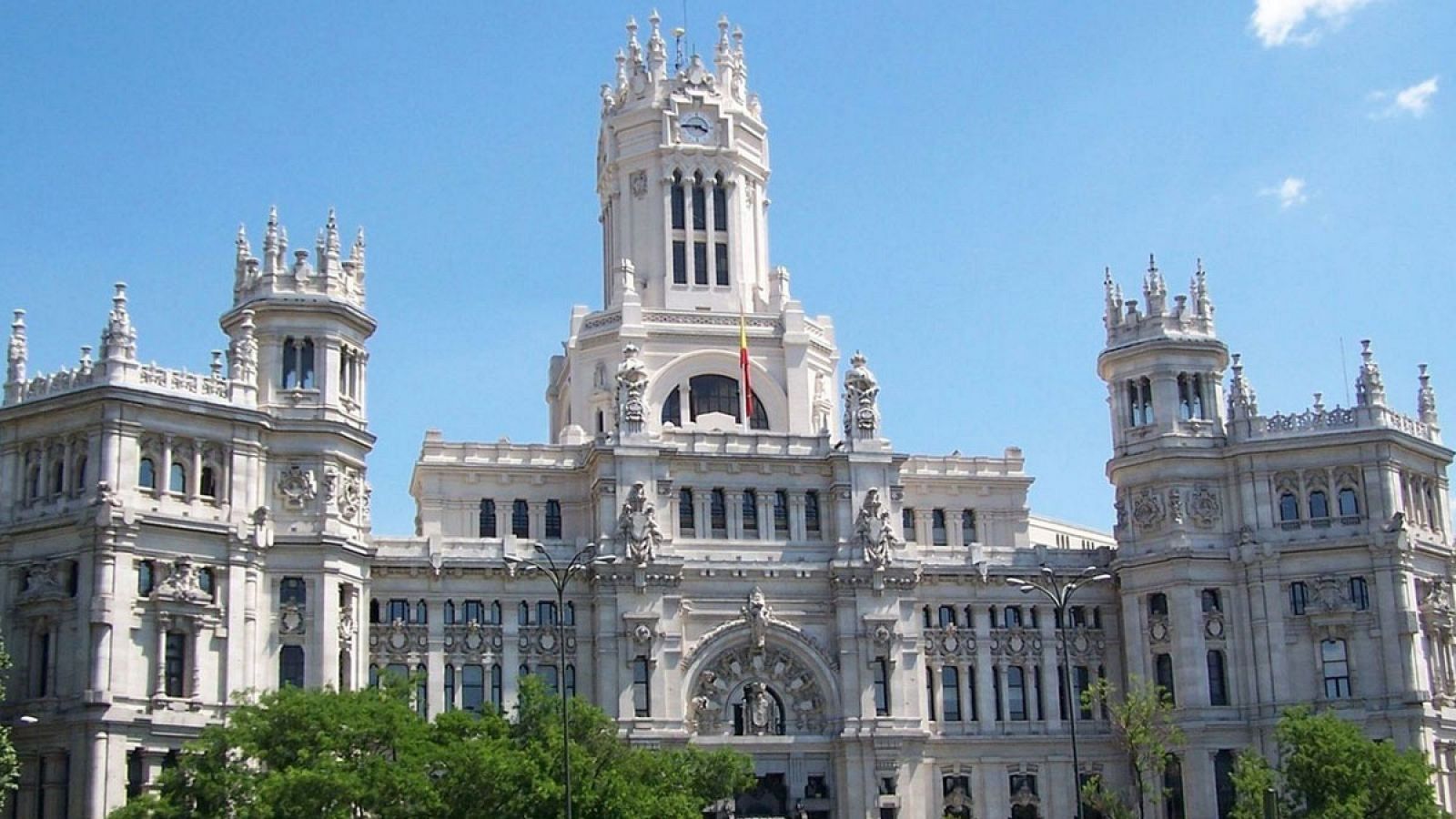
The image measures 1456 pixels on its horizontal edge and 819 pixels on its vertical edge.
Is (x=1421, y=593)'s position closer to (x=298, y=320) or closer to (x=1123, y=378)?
(x=1123, y=378)

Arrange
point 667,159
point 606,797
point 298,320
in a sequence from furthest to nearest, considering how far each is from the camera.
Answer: point 667,159 → point 298,320 → point 606,797

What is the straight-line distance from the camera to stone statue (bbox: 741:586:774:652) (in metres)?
101

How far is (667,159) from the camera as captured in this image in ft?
386

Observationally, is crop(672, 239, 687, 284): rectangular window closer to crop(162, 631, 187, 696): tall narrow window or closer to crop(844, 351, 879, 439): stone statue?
crop(844, 351, 879, 439): stone statue

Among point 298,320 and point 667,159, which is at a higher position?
point 667,159

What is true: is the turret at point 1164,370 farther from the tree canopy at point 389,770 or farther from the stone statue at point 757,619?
the tree canopy at point 389,770

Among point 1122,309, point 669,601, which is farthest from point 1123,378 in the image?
point 669,601

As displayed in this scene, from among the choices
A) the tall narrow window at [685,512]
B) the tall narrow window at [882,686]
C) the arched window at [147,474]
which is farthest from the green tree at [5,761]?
the tall narrow window at [882,686]

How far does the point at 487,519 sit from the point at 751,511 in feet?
43.6

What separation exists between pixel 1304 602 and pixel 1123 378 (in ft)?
48.2

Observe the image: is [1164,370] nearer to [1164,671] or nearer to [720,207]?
[1164,671]

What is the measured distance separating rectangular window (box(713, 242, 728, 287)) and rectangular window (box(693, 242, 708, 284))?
0.51 m

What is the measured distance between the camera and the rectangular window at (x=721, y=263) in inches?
4609

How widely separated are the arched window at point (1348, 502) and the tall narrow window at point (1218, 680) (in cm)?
937
